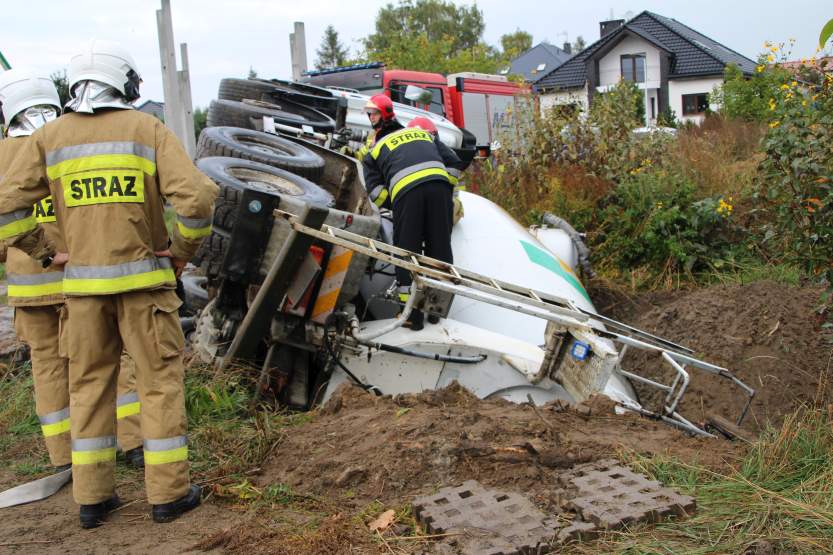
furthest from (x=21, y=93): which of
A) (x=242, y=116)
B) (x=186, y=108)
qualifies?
(x=186, y=108)

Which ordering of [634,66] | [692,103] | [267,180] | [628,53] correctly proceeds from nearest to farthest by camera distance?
[267,180]
[692,103]
[634,66]
[628,53]

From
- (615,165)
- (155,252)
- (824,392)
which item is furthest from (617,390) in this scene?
(615,165)

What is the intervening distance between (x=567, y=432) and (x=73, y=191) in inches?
85.5

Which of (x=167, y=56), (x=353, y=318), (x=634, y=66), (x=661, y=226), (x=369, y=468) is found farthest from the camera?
(x=634, y=66)

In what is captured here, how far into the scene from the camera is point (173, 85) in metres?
9.84

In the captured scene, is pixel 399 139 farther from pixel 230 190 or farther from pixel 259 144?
pixel 230 190

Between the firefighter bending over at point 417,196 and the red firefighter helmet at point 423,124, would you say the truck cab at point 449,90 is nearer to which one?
the red firefighter helmet at point 423,124

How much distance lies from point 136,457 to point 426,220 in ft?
8.16

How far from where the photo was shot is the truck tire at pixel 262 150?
5121 mm

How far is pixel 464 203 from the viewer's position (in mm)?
6762

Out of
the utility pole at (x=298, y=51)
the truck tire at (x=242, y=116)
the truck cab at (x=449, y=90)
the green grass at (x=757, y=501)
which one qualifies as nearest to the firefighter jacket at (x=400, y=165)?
the truck tire at (x=242, y=116)

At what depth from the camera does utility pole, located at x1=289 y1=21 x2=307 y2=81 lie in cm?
1304

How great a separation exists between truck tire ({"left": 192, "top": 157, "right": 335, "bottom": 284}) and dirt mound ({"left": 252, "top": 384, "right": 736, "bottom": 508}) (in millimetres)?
1043

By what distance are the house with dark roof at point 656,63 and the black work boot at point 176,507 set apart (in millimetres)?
38521
